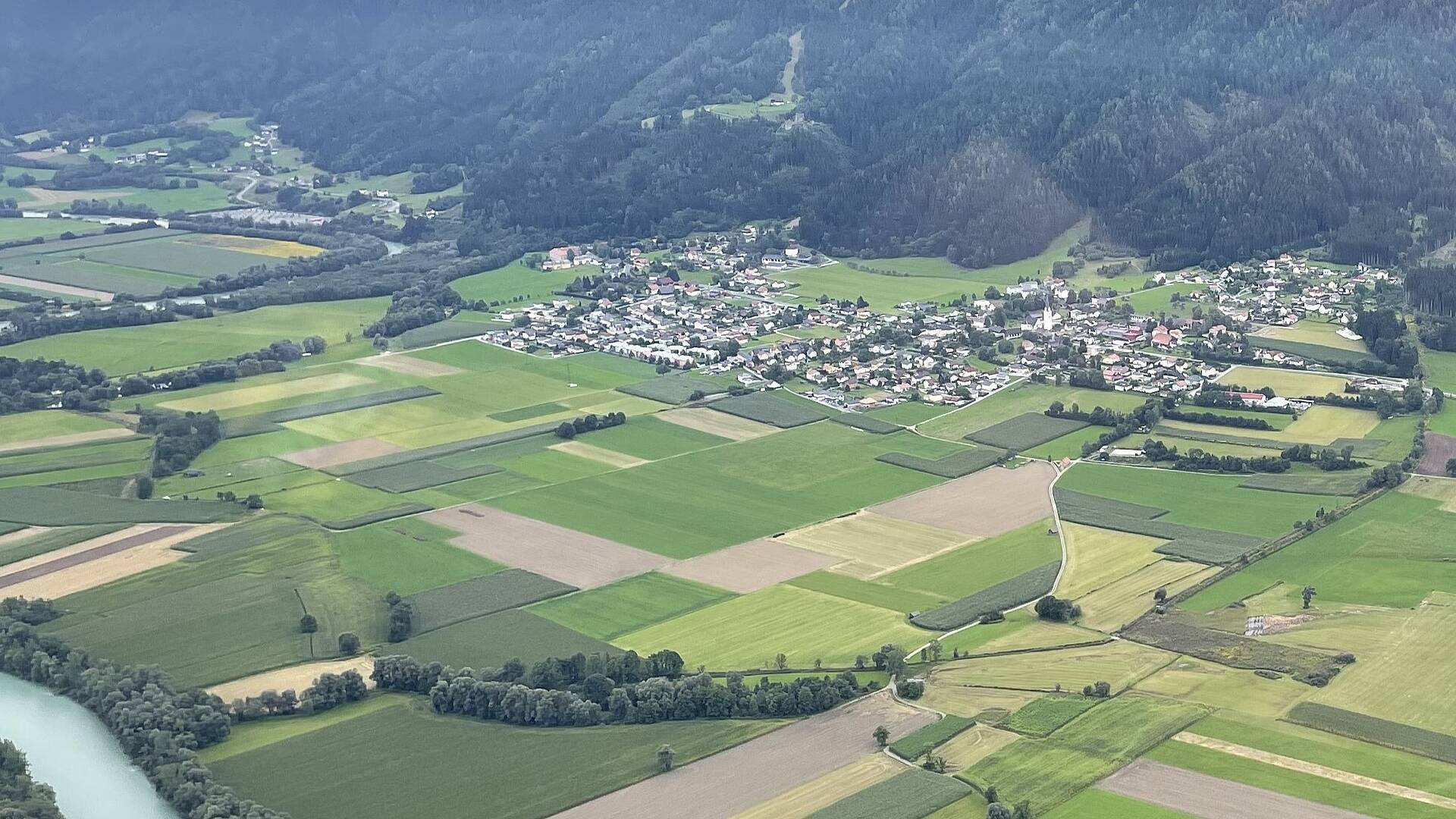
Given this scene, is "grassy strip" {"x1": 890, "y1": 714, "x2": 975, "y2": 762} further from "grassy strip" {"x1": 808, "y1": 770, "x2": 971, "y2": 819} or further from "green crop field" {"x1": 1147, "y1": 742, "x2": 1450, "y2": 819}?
"green crop field" {"x1": 1147, "y1": 742, "x2": 1450, "y2": 819}

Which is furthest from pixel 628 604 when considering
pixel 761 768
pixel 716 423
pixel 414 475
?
pixel 716 423

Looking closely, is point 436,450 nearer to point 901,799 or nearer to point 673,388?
point 673,388

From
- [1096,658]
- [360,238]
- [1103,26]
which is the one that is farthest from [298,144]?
[1096,658]

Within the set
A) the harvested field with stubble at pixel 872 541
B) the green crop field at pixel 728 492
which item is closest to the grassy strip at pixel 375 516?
the green crop field at pixel 728 492

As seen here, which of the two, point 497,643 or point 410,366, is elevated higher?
point 410,366

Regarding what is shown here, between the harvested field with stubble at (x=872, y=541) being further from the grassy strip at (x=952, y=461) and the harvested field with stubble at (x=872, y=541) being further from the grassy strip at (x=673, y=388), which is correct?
the grassy strip at (x=673, y=388)
